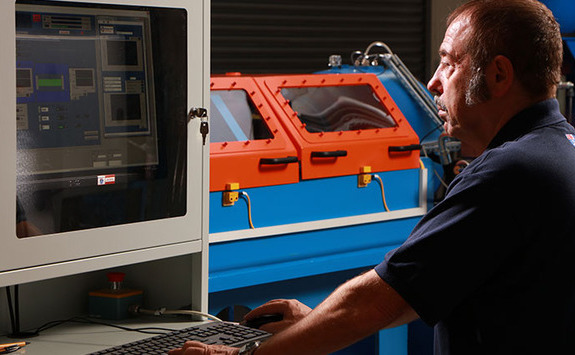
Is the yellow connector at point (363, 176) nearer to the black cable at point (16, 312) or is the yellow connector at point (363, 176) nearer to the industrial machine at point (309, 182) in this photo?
the industrial machine at point (309, 182)

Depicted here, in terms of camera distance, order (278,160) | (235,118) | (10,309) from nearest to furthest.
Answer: (10,309)
(278,160)
(235,118)

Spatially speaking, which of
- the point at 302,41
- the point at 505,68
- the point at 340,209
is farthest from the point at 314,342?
the point at 302,41

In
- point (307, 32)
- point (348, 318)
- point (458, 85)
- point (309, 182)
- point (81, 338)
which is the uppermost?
point (307, 32)

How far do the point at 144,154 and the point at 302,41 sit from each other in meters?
3.06

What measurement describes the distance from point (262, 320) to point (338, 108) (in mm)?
1642

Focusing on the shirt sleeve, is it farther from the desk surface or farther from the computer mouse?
the desk surface

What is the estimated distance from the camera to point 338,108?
3408mm

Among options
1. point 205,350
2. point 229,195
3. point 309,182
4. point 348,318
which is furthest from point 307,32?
point 348,318

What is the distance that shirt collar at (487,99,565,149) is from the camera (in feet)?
5.16

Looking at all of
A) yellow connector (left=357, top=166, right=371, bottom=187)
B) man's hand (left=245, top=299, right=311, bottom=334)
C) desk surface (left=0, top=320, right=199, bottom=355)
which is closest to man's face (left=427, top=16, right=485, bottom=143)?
man's hand (left=245, top=299, right=311, bottom=334)

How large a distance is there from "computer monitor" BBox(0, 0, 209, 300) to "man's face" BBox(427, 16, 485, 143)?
2.00 ft

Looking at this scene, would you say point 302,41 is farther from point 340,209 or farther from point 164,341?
point 164,341

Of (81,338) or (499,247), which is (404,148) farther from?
(499,247)

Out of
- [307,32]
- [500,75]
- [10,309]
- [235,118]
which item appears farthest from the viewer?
[307,32]
